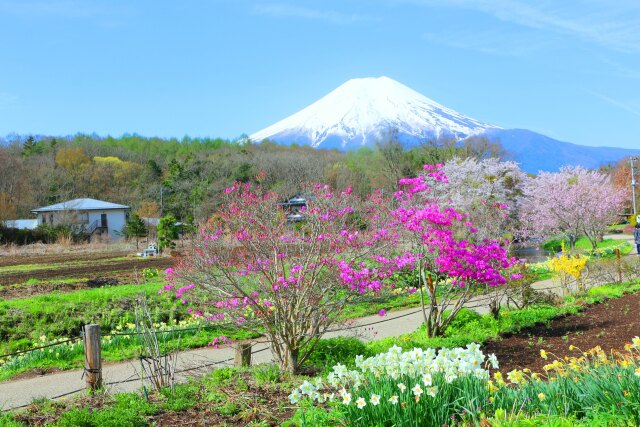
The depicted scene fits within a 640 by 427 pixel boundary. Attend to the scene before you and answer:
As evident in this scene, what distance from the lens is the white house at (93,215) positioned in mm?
50862

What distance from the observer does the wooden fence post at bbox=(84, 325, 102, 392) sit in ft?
20.8

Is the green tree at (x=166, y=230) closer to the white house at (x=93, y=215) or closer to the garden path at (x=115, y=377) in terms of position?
the white house at (x=93, y=215)

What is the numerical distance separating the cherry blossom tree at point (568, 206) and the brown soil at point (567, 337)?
17.7 m

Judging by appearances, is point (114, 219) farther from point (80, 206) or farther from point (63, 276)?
point (63, 276)

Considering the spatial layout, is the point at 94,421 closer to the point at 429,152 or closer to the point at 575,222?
the point at 575,222

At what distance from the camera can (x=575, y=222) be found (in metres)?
29.1

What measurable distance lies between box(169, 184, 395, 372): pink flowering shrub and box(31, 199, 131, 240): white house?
150 feet

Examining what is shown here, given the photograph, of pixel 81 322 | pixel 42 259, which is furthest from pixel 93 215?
pixel 81 322

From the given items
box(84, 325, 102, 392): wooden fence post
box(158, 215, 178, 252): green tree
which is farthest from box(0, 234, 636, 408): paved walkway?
box(158, 215, 178, 252): green tree

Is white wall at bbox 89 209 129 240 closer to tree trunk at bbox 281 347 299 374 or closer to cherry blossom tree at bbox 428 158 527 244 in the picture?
cherry blossom tree at bbox 428 158 527 244

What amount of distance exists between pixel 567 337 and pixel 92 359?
6.66 meters

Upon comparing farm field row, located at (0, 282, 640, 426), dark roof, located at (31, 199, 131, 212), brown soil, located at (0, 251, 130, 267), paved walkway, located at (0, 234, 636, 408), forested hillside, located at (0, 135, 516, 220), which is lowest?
brown soil, located at (0, 251, 130, 267)

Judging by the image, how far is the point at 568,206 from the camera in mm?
29125

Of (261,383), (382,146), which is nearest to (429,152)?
(382,146)
